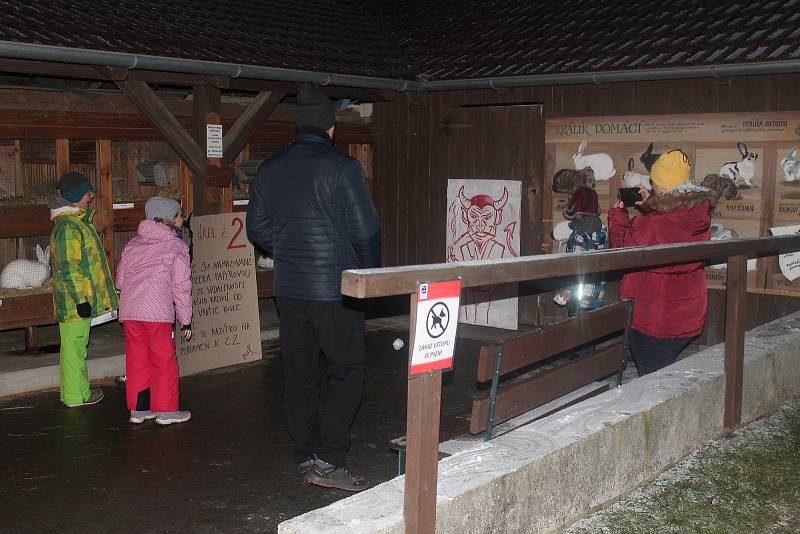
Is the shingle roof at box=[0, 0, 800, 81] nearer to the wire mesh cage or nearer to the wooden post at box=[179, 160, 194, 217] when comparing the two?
the wire mesh cage

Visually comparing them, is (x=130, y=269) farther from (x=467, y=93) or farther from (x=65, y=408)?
(x=467, y=93)

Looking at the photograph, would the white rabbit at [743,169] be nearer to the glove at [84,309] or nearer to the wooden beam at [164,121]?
the wooden beam at [164,121]

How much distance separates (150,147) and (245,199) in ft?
3.80

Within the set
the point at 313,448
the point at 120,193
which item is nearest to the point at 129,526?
the point at 313,448

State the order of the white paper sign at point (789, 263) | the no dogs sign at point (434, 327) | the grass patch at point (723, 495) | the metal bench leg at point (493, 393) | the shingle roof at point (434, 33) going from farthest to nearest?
the white paper sign at point (789, 263), the shingle roof at point (434, 33), the grass patch at point (723, 495), the metal bench leg at point (493, 393), the no dogs sign at point (434, 327)

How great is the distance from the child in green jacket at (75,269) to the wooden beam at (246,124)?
2.20m

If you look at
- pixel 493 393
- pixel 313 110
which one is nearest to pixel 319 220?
pixel 313 110

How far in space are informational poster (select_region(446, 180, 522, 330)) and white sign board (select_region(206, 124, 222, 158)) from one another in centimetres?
305

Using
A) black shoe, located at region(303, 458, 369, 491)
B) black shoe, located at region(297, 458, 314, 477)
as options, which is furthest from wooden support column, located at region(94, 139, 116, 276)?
black shoe, located at region(303, 458, 369, 491)

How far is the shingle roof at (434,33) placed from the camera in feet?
25.9

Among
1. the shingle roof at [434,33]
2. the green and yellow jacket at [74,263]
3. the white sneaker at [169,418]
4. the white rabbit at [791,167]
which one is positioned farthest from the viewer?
the white rabbit at [791,167]

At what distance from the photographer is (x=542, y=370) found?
16.0 ft

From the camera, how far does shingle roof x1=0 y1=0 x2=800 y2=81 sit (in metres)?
7.88

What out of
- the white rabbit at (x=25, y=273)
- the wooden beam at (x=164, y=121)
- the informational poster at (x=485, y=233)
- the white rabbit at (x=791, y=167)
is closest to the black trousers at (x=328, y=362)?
the wooden beam at (x=164, y=121)
